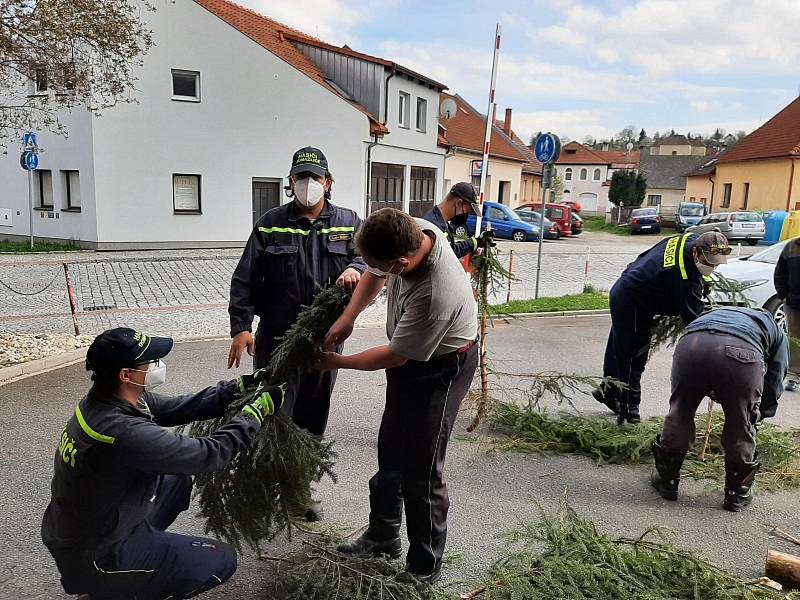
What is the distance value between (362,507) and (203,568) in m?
1.44

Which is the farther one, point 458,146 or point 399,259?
point 458,146

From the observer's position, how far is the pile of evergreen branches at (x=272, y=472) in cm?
296

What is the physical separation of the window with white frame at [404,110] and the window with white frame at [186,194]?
8.78 m

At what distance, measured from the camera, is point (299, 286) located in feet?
12.3

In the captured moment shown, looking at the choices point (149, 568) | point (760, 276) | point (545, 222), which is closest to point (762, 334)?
point (149, 568)

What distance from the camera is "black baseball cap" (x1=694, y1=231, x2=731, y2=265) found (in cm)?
479

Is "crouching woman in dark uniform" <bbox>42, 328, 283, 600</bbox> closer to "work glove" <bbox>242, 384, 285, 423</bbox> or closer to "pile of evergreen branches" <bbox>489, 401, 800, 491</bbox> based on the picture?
"work glove" <bbox>242, 384, 285, 423</bbox>

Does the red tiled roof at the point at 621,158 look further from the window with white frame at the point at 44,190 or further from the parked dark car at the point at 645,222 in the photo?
the window with white frame at the point at 44,190

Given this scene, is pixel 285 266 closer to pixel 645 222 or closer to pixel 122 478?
pixel 122 478

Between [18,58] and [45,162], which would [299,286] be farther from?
[45,162]

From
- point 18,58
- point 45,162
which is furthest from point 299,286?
point 45,162

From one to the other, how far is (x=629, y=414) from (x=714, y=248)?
65.8 inches

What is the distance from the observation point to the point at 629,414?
568 cm

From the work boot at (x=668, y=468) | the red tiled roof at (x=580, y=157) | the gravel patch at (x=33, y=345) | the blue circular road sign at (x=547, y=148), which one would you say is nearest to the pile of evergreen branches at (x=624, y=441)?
the work boot at (x=668, y=468)
